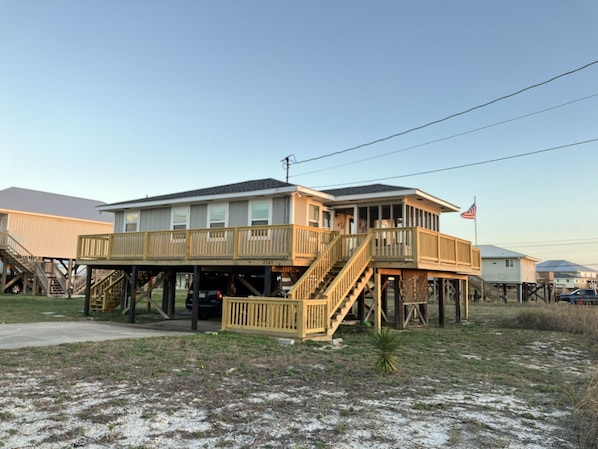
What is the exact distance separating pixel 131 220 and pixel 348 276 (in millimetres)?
11403

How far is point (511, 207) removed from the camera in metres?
28.1

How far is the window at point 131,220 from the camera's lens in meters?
19.7

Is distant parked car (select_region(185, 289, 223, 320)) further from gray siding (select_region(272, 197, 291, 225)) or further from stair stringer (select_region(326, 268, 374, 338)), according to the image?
stair stringer (select_region(326, 268, 374, 338))

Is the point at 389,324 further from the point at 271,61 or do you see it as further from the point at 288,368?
the point at 271,61

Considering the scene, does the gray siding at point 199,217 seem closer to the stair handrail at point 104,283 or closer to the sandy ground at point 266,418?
the stair handrail at point 104,283

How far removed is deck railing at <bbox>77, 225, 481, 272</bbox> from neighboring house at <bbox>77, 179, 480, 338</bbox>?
0.11ft

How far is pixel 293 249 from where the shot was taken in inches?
511

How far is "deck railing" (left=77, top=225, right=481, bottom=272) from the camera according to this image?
13.4 metres

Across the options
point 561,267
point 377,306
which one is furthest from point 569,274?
point 377,306

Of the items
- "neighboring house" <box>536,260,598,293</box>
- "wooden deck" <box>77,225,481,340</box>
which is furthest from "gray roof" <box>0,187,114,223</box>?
"neighboring house" <box>536,260,598,293</box>

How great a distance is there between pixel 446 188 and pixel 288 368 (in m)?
21.6

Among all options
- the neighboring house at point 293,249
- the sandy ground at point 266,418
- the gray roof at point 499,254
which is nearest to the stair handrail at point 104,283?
the neighboring house at point 293,249

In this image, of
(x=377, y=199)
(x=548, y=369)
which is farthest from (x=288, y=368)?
(x=377, y=199)

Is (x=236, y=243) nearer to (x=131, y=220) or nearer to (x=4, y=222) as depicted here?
(x=131, y=220)
